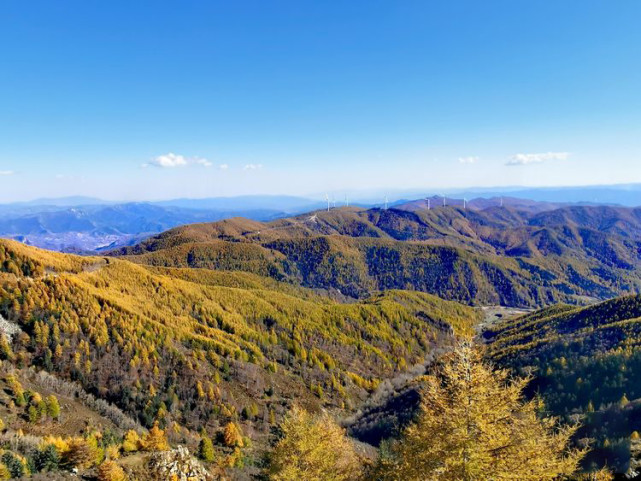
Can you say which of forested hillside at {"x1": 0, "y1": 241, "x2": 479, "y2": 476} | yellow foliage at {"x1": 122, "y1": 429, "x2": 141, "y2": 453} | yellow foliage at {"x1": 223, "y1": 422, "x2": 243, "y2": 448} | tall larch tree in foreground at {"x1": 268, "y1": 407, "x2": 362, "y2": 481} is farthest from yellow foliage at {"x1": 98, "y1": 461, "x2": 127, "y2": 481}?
yellow foliage at {"x1": 223, "y1": 422, "x2": 243, "y2": 448}

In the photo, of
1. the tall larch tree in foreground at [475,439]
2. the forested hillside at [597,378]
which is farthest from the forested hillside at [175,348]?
the tall larch tree in foreground at [475,439]

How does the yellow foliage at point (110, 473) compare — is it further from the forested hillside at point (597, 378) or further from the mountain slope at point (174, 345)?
the mountain slope at point (174, 345)

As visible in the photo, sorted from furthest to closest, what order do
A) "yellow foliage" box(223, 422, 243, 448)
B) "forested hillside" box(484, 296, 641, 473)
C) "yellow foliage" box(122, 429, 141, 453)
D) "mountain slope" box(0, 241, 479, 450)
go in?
"mountain slope" box(0, 241, 479, 450)
"yellow foliage" box(223, 422, 243, 448)
"forested hillside" box(484, 296, 641, 473)
"yellow foliage" box(122, 429, 141, 453)

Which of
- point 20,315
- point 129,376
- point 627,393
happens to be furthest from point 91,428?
point 627,393

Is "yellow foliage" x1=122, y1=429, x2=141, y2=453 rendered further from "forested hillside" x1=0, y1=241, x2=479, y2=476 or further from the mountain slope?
the mountain slope

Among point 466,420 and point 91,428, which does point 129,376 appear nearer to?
point 91,428

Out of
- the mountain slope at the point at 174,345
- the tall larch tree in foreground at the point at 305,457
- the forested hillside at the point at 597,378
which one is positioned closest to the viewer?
the tall larch tree in foreground at the point at 305,457

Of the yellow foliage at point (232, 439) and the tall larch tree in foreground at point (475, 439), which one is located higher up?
the tall larch tree in foreground at point (475, 439)
